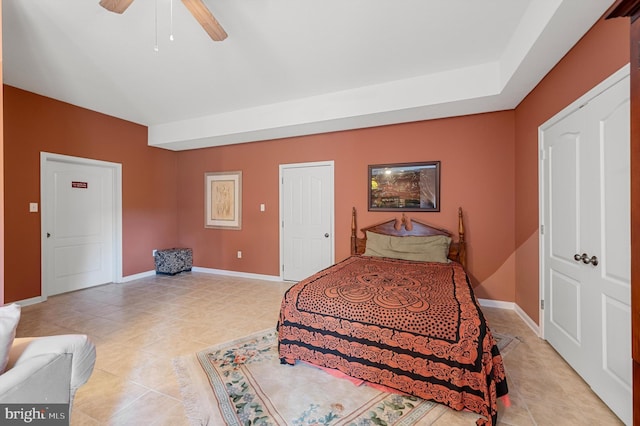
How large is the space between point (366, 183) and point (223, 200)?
2860 millimetres

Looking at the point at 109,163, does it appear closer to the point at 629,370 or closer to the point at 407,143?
the point at 407,143

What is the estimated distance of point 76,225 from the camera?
170 inches

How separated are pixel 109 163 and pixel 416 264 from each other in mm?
5096

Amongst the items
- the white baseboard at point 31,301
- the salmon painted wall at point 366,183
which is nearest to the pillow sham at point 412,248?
the salmon painted wall at point 366,183

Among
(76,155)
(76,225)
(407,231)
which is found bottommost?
(407,231)

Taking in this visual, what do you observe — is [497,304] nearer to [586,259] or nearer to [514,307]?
[514,307]

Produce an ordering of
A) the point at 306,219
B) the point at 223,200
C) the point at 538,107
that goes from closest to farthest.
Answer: the point at 538,107
the point at 306,219
the point at 223,200

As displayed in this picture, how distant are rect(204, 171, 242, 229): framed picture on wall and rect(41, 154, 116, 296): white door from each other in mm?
1547

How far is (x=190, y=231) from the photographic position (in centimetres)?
578

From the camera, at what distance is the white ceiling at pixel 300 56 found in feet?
7.37

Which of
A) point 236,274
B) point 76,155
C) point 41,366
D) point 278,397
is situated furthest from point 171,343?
point 76,155

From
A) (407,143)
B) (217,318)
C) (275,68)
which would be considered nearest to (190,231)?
(217,318)

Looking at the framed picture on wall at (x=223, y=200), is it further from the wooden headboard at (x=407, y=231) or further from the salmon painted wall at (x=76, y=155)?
the wooden headboard at (x=407, y=231)

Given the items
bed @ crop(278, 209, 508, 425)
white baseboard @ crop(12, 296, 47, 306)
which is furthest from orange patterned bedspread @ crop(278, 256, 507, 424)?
white baseboard @ crop(12, 296, 47, 306)
